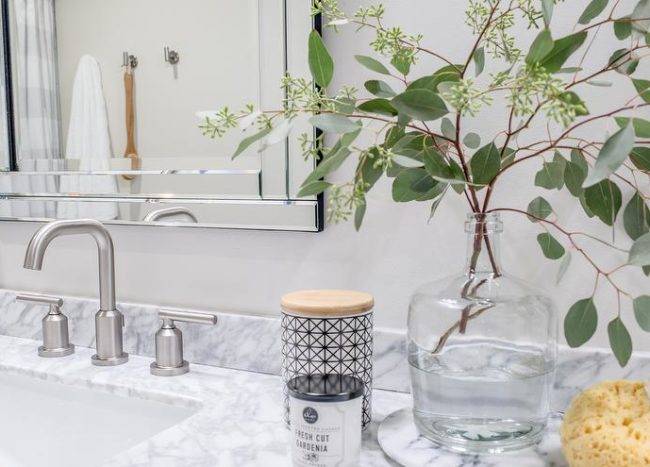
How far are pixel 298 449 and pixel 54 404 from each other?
21.6 inches

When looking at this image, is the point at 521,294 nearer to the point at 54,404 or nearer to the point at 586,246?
the point at 586,246

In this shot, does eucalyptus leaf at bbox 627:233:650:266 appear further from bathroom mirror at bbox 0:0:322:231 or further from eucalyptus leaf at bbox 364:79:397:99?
bathroom mirror at bbox 0:0:322:231

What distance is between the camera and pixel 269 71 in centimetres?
Result: 88

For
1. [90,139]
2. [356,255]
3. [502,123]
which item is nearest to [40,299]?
[90,139]

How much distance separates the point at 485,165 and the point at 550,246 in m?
0.19

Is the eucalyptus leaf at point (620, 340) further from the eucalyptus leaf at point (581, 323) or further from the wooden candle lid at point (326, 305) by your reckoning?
the wooden candle lid at point (326, 305)

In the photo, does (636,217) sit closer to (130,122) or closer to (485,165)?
(485,165)

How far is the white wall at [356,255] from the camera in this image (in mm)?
749

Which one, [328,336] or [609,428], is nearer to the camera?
[609,428]

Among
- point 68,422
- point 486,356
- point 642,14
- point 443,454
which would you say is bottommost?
point 68,422

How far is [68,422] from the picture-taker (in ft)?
3.07

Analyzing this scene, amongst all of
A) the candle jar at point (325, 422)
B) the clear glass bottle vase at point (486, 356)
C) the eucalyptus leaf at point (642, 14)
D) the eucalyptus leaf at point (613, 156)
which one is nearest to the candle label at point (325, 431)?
the candle jar at point (325, 422)

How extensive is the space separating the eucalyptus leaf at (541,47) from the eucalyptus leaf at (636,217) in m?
0.25

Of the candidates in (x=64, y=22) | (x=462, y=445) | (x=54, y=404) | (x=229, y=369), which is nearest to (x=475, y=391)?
(x=462, y=445)
